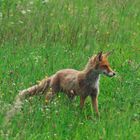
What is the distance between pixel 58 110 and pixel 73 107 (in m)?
0.64

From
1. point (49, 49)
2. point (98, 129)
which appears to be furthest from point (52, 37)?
point (98, 129)

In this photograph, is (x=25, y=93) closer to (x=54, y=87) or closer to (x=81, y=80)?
(x=54, y=87)

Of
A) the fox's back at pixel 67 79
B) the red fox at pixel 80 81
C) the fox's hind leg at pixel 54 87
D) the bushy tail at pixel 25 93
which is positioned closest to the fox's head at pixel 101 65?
the red fox at pixel 80 81

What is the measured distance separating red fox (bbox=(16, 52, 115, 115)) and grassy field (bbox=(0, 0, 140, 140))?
6.8 inches

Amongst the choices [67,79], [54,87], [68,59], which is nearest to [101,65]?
[67,79]

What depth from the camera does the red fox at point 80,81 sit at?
8500mm

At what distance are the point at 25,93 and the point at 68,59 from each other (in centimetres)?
207

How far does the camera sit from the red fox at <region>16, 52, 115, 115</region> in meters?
8.50

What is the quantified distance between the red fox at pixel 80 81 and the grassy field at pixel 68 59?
17 cm

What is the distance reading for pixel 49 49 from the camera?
10.5 metres

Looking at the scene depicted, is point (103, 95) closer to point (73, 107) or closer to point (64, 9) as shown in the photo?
point (73, 107)

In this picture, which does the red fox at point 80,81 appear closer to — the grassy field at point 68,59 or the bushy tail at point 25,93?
the bushy tail at point 25,93

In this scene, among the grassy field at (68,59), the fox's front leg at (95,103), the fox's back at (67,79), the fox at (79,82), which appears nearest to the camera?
the grassy field at (68,59)

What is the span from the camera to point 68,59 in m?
9.96
